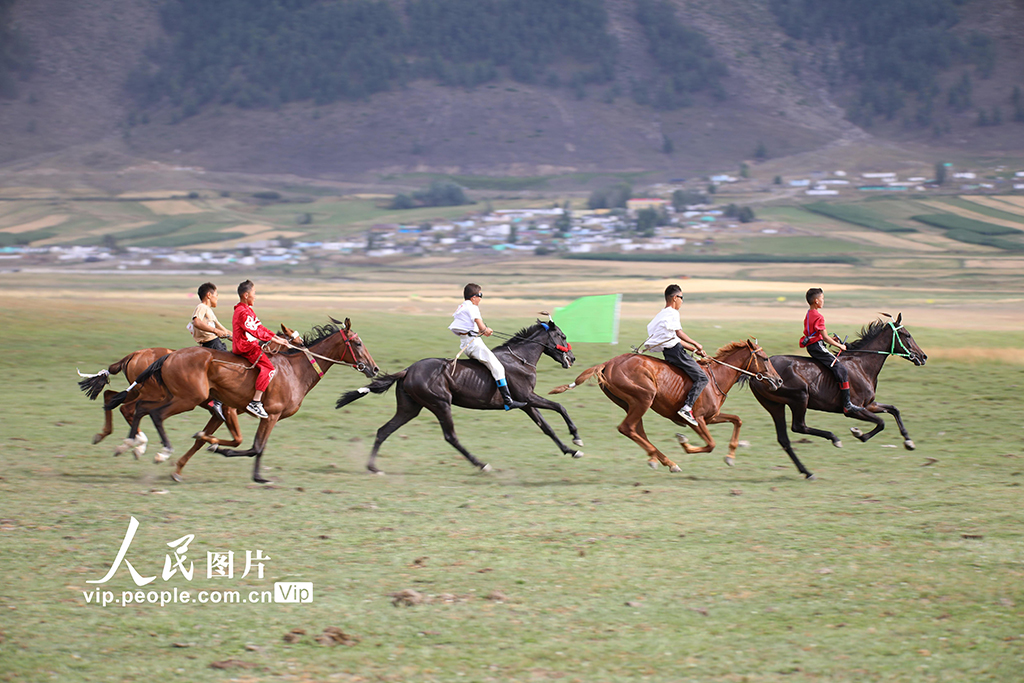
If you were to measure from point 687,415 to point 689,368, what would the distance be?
23.2 inches

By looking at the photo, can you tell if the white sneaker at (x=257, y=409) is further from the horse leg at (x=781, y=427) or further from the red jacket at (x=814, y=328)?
the red jacket at (x=814, y=328)

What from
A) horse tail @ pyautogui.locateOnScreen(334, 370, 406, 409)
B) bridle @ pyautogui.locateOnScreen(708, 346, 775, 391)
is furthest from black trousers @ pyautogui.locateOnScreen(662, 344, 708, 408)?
horse tail @ pyautogui.locateOnScreen(334, 370, 406, 409)

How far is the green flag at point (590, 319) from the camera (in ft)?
49.0

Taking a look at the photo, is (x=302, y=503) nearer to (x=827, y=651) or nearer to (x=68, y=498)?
(x=68, y=498)

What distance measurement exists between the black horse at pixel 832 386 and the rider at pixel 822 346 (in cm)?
10

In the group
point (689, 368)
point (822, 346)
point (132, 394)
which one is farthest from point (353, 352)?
point (822, 346)

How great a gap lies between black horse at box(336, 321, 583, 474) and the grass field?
0.58 metres

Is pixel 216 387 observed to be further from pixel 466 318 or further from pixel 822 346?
pixel 822 346

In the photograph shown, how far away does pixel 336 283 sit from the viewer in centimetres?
7725

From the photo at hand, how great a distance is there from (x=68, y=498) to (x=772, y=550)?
23.3 feet

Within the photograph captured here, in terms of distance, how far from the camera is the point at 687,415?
43.0ft

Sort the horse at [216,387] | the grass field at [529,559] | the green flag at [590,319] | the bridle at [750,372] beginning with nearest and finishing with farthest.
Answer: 1. the grass field at [529,559]
2. the horse at [216,387]
3. the bridle at [750,372]
4. the green flag at [590,319]

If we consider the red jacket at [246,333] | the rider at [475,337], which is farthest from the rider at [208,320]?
the rider at [475,337]

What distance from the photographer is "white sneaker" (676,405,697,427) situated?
13.1 meters
